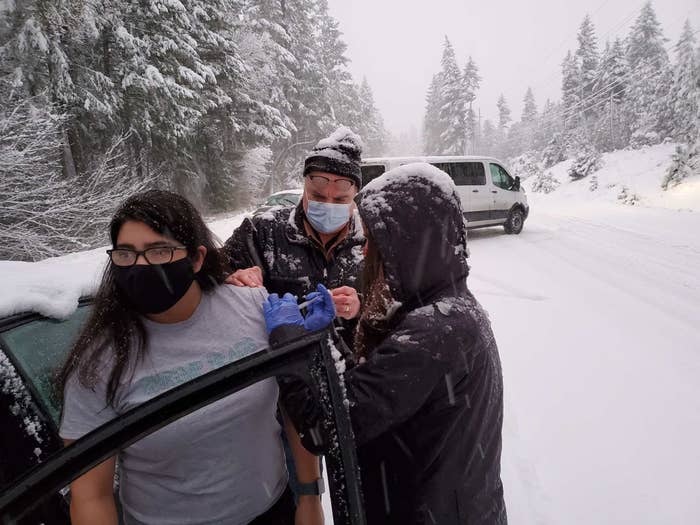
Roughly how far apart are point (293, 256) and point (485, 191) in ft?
31.0

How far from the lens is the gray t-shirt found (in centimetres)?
117

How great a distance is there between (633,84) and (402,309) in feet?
149

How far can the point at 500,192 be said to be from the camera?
1062cm

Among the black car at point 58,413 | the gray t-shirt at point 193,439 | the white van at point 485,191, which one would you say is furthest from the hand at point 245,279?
the white van at point 485,191

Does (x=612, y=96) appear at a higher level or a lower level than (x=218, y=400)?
higher

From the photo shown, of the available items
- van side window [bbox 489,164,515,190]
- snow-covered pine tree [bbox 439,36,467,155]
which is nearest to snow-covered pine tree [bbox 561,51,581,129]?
snow-covered pine tree [bbox 439,36,467,155]

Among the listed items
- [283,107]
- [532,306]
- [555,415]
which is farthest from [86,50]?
[555,415]

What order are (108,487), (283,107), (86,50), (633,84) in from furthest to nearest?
(633,84) → (283,107) → (86,50) → (108,487)

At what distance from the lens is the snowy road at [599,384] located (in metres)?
2.35

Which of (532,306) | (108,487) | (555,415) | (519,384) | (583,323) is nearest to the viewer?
(108,487)

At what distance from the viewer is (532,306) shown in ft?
17.7

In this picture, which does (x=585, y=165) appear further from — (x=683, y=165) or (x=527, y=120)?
(x=527, y=120)

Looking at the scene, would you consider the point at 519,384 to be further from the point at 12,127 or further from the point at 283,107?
the point at 283,107

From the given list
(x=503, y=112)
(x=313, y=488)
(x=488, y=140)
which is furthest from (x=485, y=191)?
(x=488, y=140)
